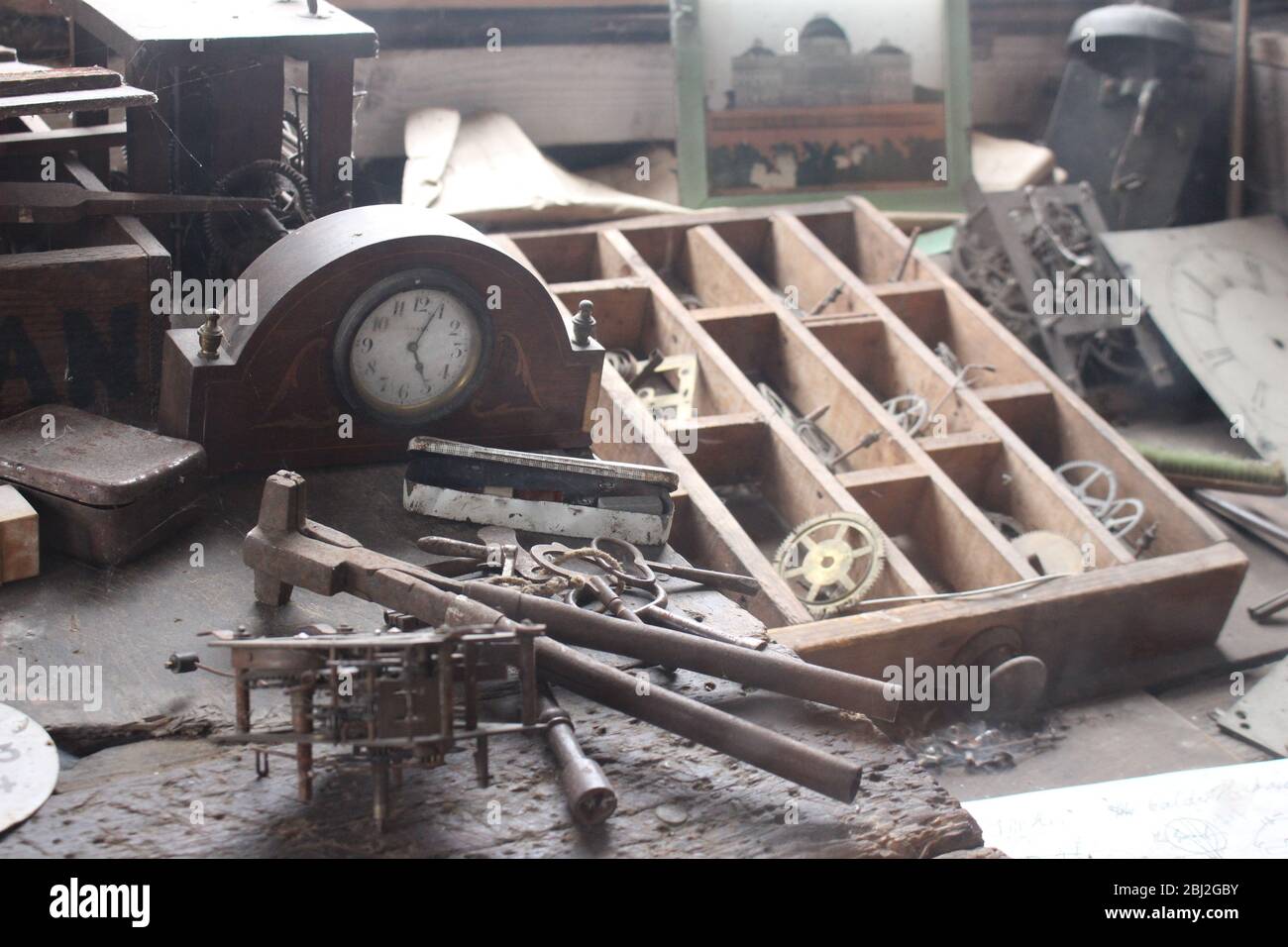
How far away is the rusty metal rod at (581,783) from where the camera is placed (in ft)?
5.63

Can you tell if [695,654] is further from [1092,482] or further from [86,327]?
[1092,482]

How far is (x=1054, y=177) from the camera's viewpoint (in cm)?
512

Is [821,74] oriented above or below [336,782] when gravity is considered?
above

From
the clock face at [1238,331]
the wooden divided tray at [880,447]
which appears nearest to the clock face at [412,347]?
the wooden divided tray at [880,447]

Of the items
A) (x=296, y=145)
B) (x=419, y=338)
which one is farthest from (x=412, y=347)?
(x=296, y=145)

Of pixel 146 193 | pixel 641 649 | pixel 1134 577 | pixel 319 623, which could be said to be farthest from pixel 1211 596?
pixel 146 193

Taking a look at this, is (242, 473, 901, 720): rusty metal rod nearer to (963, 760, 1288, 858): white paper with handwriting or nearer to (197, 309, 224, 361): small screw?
(197, 309, 224, 361): small screw

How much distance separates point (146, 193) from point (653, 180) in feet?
7.74

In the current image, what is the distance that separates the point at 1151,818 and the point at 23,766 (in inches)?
76.4

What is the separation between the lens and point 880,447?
369cm

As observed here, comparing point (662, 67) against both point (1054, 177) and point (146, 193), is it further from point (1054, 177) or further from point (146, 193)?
point (146, 193)

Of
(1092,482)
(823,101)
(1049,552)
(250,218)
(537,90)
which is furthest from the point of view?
(537,90)

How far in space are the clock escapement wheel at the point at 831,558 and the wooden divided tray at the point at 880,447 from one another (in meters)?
0.04

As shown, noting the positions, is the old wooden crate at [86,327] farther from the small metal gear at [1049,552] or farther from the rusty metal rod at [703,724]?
the small metal gear at [1049,552]
